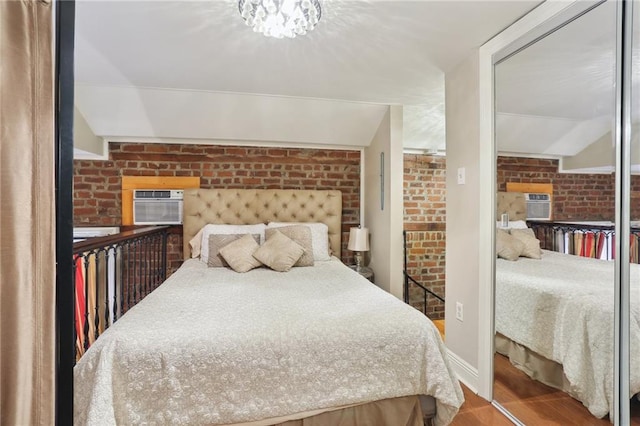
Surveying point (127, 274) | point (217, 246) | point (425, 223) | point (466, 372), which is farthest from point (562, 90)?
point (127, 274)

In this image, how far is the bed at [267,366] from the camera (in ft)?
4.28

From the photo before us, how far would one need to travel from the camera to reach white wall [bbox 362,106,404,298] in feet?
9.80

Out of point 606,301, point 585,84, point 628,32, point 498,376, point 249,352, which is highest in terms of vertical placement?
point 628,32

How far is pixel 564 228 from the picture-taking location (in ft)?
5.01

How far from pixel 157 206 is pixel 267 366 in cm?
248

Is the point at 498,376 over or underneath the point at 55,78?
underneath

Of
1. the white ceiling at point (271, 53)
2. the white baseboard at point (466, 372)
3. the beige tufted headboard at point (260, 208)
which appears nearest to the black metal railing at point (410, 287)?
the beige tufted headboard at point (260, 208)

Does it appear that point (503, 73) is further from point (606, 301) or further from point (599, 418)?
point (599, 418)

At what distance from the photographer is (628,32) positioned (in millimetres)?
1249

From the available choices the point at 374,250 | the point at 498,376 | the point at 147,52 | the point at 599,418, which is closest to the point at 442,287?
the point at 374,250

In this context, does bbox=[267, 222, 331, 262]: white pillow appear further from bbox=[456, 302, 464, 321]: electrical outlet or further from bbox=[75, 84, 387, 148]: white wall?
bbox=[456, 302, 464, 321]: electrical outlet

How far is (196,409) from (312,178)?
2612mm

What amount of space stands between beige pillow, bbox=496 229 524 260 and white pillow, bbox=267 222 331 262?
1.65 meters

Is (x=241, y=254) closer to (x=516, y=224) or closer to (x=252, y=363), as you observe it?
(x=252, y=363)
